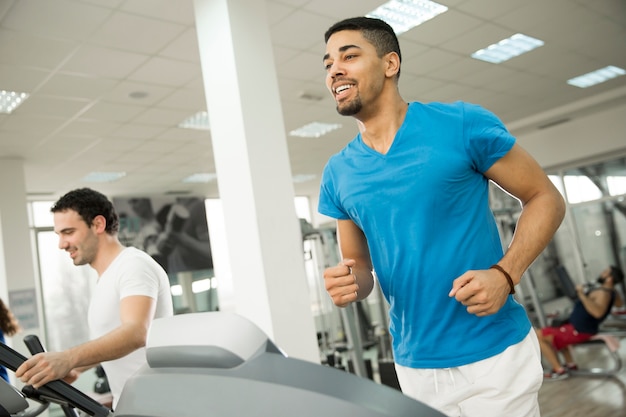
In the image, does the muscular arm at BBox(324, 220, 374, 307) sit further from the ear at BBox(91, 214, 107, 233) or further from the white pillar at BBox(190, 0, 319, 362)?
the white pillar at BBox(190, 0, 319, 362)

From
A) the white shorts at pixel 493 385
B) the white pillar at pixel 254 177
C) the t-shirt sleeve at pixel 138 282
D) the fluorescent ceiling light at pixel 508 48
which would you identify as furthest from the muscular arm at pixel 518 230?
the fluorescent ceiling light at pixel 508 48

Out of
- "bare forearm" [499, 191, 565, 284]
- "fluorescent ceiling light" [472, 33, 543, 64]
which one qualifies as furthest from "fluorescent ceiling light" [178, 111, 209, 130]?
"bare forearm" [499, 191, 565, 284]

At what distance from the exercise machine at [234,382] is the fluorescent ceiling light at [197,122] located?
5.80 m

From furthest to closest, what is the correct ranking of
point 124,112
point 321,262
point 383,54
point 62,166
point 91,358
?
point 62,166, point 321,262, point 124,112, point 91,358, point 383,54

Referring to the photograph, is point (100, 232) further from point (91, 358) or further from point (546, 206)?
point (546, 206)

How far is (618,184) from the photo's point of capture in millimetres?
8578

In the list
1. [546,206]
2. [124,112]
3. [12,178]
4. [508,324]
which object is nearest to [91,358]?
[508,324]

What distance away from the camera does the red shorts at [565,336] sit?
5750mm

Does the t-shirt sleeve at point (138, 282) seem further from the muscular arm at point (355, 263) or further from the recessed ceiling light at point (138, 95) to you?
the recessed ceiling light at point (138, 95)

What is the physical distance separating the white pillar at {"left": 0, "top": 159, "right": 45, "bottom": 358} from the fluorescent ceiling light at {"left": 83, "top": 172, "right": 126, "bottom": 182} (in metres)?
1.20

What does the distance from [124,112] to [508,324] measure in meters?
5.25

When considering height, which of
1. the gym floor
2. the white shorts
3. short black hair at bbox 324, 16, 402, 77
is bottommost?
the gym floor

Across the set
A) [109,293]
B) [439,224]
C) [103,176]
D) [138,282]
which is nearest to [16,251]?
[103,176]

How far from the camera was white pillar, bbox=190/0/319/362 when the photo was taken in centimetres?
327
